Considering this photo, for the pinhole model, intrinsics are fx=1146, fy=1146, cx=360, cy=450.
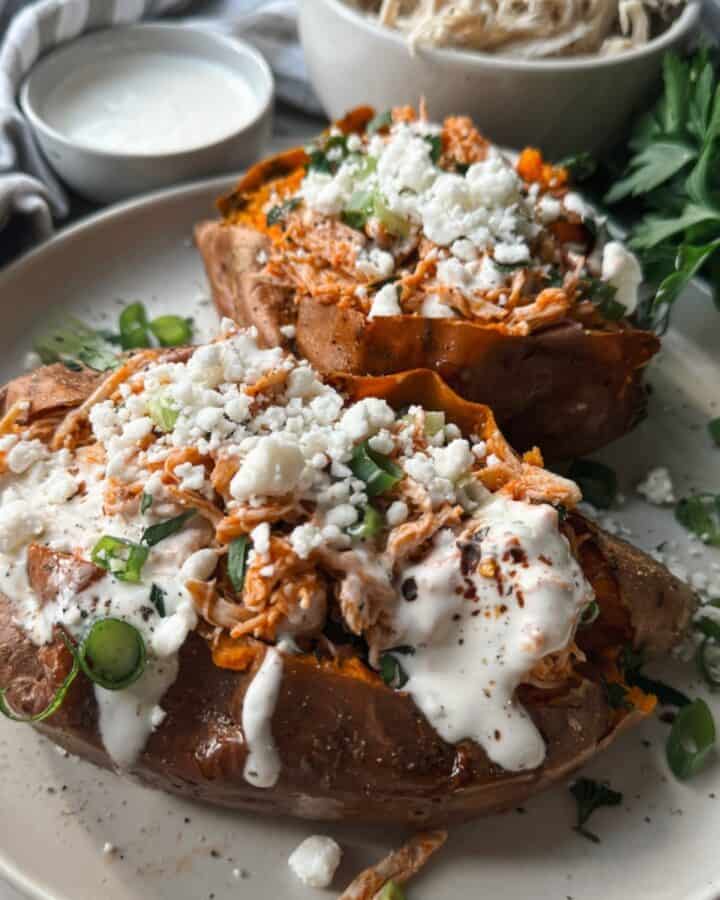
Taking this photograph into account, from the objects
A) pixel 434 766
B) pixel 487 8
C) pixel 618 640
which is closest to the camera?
pixel 434 766

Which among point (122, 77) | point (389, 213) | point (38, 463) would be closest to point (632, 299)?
point (389, 213)

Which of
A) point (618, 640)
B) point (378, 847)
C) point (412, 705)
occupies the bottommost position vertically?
point (378, 847)

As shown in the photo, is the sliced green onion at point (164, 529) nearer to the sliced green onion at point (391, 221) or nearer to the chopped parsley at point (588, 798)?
the chopped parsley at point (588, 798)

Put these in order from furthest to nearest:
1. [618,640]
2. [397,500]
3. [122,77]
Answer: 1. [122,77]
2. [618,640]
3. [397,500]

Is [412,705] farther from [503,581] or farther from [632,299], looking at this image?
[632,299]

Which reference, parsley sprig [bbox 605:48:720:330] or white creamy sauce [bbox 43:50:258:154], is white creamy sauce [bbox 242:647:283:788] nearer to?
parsley sprig [bbox 605:48:720:330]

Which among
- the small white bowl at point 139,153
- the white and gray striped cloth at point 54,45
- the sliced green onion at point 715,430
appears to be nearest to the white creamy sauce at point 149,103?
the small white bowl at point 139,153

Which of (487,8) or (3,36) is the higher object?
(487,8)

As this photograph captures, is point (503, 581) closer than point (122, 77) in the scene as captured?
Yes

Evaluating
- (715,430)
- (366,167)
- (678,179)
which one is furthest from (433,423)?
(678,179)
